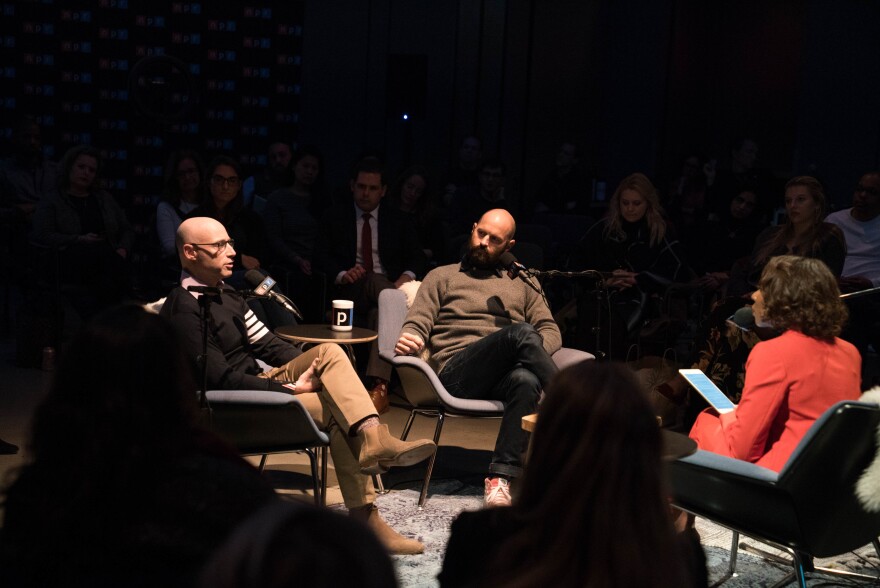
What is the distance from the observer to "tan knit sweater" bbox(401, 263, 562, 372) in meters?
5.06

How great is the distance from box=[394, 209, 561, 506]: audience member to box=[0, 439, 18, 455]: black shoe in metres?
1.82

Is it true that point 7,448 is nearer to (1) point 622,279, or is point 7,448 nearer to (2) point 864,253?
(1) point 622,279

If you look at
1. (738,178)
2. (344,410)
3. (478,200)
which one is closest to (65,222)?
(478,200)

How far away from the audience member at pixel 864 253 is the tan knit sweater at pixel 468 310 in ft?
7.98

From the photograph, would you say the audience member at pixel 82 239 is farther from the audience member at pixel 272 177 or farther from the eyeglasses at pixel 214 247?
the eyeglasses at pixel 214 247

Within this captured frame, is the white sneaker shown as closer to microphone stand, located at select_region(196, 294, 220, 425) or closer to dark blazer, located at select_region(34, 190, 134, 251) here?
microphone stand, located at select_region(196, 294, 220, 425)

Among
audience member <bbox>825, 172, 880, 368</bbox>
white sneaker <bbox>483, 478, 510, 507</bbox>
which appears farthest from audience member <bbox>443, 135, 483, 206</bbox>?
white sneaker <bbox>483, 478, 510, 507</bbox>

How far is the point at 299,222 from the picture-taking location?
24.0 feet

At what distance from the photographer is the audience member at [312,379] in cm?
406

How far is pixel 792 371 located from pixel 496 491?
4.74 feet

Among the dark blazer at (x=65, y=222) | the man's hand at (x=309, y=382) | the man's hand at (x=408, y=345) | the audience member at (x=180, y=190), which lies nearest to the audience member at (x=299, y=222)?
the audience member at (x=180, y=190)

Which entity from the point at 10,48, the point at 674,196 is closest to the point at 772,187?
the point at 674,196

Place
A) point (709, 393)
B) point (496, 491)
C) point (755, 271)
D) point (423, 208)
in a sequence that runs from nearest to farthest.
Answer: point (709, 393) < point (496, 491) < point (755, 271) < point (423, 208)

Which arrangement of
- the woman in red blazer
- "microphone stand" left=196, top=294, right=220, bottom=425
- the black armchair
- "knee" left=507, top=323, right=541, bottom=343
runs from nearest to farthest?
1. the black armchair
2. the woman in red blazer
3. "microphone stand" left=196, top=294, right=220, bottom=425
4. "knee" left=507, top=323, right=541, bottom=343
